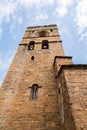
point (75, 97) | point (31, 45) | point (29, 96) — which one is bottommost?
point (75, 97)

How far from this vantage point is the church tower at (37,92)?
23.2 ft

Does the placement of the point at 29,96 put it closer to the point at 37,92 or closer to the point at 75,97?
the point at 37,92

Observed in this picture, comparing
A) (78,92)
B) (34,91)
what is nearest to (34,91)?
(34,91)

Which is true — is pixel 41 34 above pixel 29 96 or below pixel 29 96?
above

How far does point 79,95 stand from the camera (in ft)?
20.2

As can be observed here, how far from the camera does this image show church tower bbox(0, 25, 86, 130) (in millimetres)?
7062

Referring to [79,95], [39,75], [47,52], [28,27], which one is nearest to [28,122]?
[79,95]

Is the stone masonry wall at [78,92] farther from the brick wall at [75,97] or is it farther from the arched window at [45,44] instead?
the arched window at [45,44]

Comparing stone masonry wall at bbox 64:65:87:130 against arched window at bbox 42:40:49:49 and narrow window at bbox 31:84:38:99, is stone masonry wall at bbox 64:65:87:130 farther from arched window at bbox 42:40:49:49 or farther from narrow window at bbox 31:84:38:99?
arched window at bbox 42:40:49:49

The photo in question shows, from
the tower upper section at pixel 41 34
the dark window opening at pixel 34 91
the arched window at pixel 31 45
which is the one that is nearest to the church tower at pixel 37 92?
the dark window opening at pixel 34 91

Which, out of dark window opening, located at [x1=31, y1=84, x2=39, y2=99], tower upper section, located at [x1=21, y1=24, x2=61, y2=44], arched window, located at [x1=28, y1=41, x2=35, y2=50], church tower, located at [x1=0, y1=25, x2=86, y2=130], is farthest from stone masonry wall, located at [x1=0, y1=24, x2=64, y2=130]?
tower upper section, located at [x1=21, y1=24, x2=61, y2=44]

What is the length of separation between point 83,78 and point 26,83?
137 inches

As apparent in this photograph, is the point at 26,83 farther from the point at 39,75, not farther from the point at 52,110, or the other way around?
the point at 52,110

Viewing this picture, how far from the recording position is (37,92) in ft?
29.0
